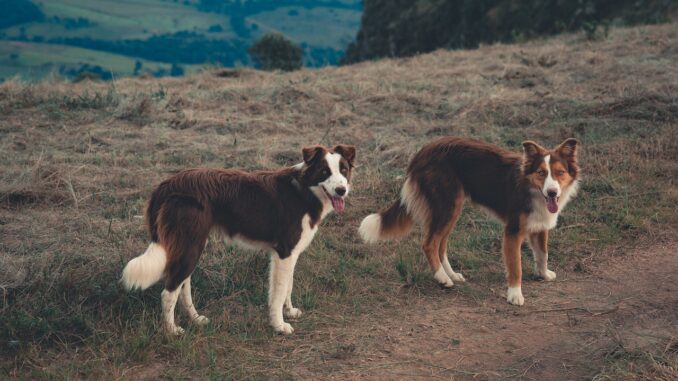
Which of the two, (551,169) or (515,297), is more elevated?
(551,169)

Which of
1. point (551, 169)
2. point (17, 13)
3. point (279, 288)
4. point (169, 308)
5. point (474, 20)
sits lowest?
point (169, 308)

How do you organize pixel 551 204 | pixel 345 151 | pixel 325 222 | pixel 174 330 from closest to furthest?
pixel 174 330, pixel 345 151, pixel 551 204, pixel 325 222

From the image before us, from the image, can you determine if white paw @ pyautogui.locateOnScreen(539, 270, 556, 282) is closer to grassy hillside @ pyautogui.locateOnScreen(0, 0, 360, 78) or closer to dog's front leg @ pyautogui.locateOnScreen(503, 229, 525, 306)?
dog's front leg @ pyautogui.locateOnScreen(503, 229, 525, 306)

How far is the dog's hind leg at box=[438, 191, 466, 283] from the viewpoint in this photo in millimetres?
6305

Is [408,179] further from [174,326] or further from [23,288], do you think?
[23,288]

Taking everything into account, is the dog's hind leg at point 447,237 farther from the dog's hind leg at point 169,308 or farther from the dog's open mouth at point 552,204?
the dog's hind leg at point 169,308

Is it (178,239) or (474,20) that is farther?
(474,20)

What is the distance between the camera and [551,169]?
5.76 metres

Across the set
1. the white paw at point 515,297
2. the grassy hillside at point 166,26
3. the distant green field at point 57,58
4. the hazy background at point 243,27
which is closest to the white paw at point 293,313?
the white paw at point 515,297

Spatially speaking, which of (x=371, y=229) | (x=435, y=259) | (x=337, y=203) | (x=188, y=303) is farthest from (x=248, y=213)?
(x=435, y=259)

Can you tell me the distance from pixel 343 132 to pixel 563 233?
4.65 m

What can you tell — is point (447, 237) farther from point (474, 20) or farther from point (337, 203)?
point (474, 20)

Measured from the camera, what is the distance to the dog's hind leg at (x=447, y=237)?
20.7 feet

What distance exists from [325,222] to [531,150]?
274 cm
